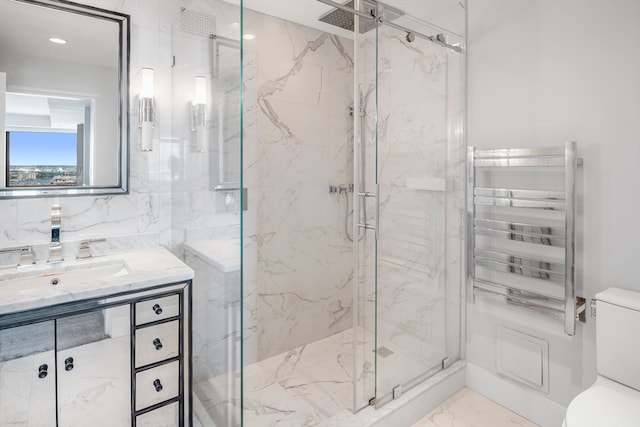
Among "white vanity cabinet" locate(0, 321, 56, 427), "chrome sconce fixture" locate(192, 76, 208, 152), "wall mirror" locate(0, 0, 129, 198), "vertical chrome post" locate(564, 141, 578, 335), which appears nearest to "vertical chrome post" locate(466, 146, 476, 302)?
"vertical chrome post" locate(564, 141, 578, 335)

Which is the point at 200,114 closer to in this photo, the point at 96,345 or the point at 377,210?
the point at 377,210

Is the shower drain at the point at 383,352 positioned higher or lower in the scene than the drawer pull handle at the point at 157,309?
lower

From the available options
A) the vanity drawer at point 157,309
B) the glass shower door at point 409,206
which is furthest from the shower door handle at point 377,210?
the vanity drawer at point 157,309

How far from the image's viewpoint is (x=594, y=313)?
162 centimetres

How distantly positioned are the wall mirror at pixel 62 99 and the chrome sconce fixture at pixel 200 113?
17.4 inches

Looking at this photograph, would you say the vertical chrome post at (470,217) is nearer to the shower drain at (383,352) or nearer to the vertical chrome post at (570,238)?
the vertical chrome post at (570,238)

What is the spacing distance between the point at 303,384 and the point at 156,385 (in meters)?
1.00

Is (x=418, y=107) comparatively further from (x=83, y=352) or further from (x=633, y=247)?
(x=83, y=352)

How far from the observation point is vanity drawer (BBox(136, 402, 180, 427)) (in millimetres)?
1503

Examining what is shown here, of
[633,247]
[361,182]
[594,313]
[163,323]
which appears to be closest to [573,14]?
[633,247]

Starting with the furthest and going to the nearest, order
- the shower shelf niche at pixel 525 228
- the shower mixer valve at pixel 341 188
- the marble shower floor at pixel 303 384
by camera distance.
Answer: the shower mixer valve at pixel 341 188 < the marble shower floor at pixel 303 384 < the shower shelf niche at pixel 525 228

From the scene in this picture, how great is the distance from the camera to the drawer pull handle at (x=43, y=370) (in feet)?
4.17

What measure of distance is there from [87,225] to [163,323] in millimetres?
763

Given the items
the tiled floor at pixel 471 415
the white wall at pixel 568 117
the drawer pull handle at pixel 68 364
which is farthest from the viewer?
the tiled floor at pixel 471 415
